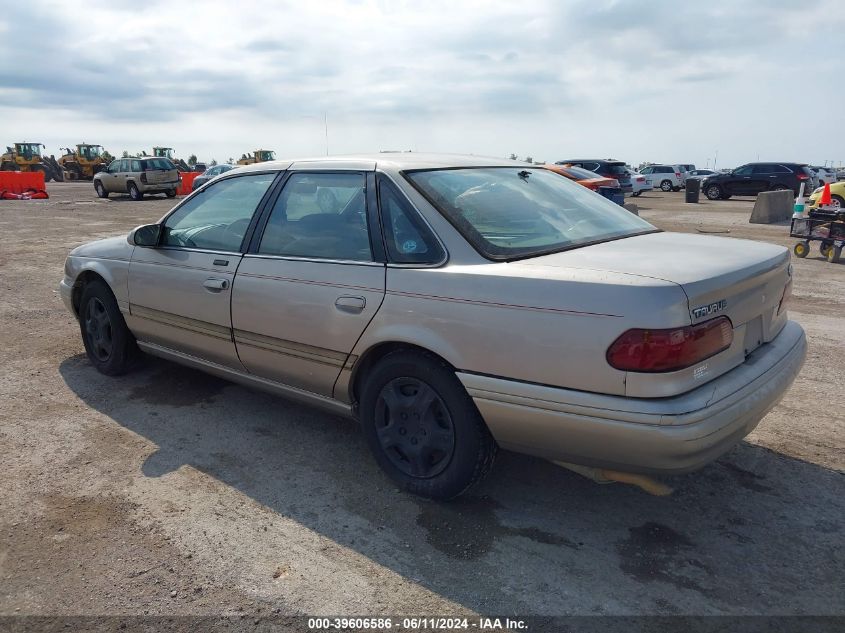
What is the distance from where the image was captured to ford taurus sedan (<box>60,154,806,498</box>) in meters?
2.36

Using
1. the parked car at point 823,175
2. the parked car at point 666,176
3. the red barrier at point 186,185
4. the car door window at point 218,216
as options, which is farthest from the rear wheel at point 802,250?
the parked car at point 666,176

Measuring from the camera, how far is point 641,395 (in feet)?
7.63

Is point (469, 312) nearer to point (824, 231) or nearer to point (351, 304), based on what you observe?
point (351, 304)

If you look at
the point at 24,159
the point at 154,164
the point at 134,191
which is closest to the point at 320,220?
the point at 154,164

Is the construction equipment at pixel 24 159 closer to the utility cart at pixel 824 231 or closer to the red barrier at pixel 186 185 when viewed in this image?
the red barrier at pixel 186 185

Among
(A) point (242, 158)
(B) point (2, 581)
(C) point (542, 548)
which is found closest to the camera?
(B) point (2, 581)

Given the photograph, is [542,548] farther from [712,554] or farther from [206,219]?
[206,219]

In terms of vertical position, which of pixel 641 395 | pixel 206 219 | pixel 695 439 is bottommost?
pixel 695 439

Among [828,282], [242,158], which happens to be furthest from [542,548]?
[242,158]

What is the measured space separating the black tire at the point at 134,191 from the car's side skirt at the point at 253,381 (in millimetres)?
23581

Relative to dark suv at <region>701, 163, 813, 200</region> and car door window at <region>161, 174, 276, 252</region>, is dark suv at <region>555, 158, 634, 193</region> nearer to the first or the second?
dark suv at <region>701, 163, 813, 200</region>

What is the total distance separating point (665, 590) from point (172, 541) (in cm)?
202

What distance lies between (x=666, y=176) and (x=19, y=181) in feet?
106

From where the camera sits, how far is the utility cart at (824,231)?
9.59 metres
